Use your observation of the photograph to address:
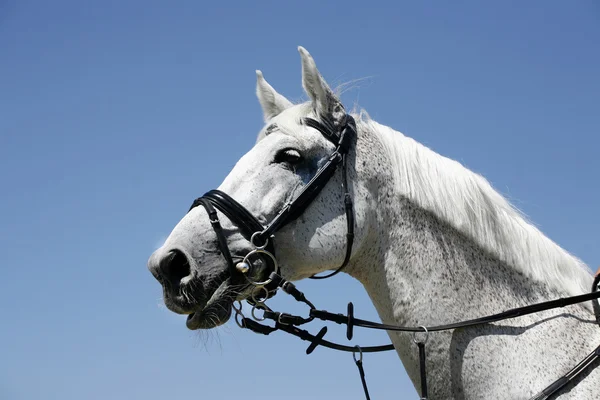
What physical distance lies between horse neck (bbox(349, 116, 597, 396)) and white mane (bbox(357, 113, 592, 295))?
0.06m

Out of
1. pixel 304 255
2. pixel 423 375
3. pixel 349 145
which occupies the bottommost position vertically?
pixel 423 375

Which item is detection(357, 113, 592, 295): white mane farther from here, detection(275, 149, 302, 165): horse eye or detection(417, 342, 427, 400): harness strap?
detection(417, 342, 427, 400): harness strap

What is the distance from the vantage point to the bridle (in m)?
4.56

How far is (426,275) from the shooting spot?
4789 millimetres

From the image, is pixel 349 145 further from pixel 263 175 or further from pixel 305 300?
pixel 305 300

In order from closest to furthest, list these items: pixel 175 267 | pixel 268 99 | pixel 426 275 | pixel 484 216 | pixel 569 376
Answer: pixel 569 376, pixel 175 267, pixel 426 275, pixel 484 216, pixel 268 99

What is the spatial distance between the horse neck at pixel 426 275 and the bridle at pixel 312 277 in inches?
4.7

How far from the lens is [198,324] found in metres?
4.65

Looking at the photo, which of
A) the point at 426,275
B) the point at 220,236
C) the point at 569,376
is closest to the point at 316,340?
the point at 426,275

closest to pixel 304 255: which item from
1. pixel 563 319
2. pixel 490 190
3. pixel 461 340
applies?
pixel 461 340

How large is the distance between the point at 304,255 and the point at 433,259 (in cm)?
98

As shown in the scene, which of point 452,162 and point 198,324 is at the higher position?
point 452,162

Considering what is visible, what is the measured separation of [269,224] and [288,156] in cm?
60

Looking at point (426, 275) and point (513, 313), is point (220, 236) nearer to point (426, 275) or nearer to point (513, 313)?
point (426, 275)
